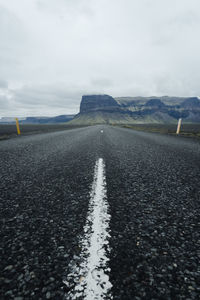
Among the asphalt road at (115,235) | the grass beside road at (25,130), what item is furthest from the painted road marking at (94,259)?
the grass beside road at (25,130)

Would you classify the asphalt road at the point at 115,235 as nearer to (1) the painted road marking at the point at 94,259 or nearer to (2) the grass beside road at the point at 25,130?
(1) the painted road marking at the point at 94,259

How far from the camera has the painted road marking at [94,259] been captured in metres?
0.98

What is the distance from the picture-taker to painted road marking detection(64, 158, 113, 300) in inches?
38.5

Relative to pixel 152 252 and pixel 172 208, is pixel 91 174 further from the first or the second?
pixel 152 252

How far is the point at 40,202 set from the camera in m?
2.18

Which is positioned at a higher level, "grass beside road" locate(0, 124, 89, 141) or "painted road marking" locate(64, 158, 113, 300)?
"painted road marking" locate(64, 158, 113, 300)

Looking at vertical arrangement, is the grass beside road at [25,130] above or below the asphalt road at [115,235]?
below

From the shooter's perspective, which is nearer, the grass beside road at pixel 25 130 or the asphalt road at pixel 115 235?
the asphalt road at pixel 115 235

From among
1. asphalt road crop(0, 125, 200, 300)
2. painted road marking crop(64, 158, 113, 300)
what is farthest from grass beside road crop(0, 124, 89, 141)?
painted road marking crop(64, 158, 113, 300)

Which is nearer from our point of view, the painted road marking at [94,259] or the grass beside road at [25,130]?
the painted road marking at [94,259]

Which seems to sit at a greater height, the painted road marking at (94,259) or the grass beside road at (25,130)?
the painted road marking at (94,259)

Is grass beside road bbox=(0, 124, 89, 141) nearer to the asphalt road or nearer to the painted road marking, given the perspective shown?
the asphalt road

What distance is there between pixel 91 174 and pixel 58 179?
2.36 feet

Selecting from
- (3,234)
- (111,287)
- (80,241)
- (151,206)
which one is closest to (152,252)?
(111,287)
